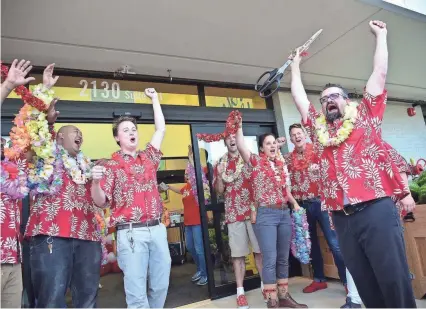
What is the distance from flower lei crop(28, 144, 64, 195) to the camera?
1873mm

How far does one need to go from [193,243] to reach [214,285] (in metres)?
1.22

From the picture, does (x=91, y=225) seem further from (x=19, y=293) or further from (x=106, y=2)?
(x=106, y=2)

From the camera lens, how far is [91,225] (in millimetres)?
2035

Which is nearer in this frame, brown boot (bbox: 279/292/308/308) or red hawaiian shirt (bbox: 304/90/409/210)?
red hawaiian shirt (bbox: 304/90/409/210)

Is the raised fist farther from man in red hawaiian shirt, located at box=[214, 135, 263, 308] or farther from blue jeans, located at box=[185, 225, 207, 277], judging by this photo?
blue jeans, located at box=[185, 225, 207, 277]

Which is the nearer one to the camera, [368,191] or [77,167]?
[368,191]

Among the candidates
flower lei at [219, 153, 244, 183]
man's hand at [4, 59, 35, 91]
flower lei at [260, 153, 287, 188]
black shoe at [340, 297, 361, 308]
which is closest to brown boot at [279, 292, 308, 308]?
black shoe at [340, 297, 361, 308]

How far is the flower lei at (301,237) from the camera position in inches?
125

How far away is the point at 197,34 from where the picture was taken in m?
2.85

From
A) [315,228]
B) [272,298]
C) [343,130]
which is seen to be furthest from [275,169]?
[343,130]

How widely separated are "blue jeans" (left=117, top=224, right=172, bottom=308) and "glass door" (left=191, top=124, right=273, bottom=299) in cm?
135

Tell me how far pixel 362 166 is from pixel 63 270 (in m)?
1.73

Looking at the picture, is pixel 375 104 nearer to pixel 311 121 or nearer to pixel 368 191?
pixel 311 121

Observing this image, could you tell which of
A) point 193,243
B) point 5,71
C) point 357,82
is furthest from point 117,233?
point 357,82
